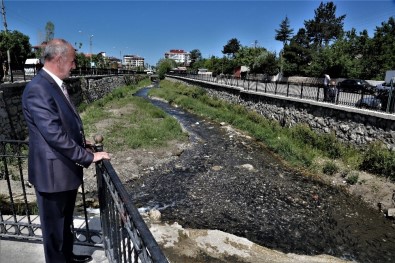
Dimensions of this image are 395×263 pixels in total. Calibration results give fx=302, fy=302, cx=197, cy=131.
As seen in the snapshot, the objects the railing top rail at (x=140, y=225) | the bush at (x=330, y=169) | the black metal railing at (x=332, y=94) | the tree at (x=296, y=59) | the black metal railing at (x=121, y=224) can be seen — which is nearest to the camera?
the railing top rail at (x=140, y=225)

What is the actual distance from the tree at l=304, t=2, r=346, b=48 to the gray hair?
237 ft

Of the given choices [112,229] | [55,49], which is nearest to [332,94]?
[112,229]

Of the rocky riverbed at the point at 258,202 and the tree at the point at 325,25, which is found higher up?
the tree at the point at 325,25

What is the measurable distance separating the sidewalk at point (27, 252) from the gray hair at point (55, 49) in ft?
7.56

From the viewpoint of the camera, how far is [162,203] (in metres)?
10.1

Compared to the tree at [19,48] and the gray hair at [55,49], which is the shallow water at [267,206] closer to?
the gray hair at [55,49]

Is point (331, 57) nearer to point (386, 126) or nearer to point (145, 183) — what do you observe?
point (386, 126)

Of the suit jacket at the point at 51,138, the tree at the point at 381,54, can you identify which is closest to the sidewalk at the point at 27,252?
the suit jacket at the point at 51,138

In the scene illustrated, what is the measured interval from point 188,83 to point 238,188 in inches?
1692

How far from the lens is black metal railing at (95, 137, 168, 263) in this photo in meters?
1.74

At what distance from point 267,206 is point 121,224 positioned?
8565 mm

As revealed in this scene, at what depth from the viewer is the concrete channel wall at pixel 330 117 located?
12664mm

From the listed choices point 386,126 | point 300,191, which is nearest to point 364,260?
point 300,191

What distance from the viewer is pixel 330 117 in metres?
15.8
